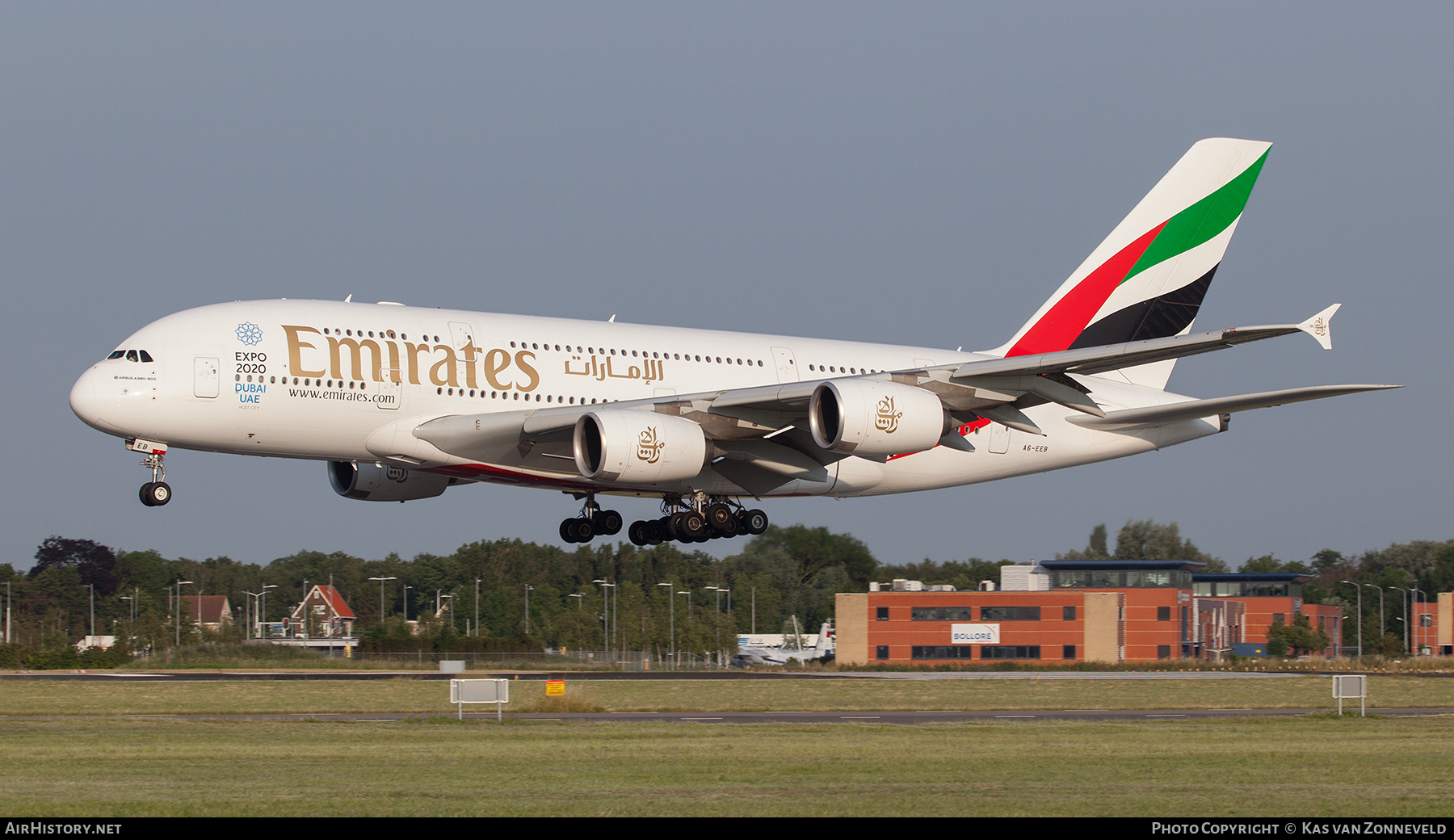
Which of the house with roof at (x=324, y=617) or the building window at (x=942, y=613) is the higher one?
the building window at (x=942, y=613)

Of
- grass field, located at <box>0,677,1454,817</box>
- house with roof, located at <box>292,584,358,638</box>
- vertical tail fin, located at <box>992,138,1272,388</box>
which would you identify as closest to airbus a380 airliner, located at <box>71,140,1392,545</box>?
vertical tail fin, located at <box>992,138,1272,388</box>

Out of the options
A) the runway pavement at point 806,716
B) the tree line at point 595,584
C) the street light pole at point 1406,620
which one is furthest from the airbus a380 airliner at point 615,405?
the street light pole at point 1406,620

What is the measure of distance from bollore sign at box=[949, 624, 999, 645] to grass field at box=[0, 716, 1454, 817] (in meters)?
59.5

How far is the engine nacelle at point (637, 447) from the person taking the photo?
34.5m

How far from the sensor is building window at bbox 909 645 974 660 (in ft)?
312

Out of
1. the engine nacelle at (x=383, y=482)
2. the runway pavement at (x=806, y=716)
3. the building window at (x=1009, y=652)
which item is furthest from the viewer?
the building window at (x=1009, y=652)

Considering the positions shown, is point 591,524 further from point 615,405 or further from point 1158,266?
point 1158,266

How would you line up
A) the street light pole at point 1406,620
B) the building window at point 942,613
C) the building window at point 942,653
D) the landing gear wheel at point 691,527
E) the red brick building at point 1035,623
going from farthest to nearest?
1. the street light pole at point 1406,620
2. the building window at point 942,613
3. the building window at point 942,653
4. the red brick building at point 1035,623
5. the landing gear wheel at point 691,527

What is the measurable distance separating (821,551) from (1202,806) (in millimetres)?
120463

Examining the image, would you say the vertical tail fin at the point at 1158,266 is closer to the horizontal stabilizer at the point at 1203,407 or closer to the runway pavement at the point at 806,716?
the horizontal stabilizer at the point at 1203,407

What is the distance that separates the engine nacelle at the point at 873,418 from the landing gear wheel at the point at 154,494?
14.3m

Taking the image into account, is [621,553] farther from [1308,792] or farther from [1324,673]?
[1308,792]

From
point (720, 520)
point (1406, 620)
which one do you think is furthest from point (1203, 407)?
point (1406, 620)

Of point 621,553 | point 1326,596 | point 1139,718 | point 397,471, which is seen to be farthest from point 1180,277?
point 1326,596
